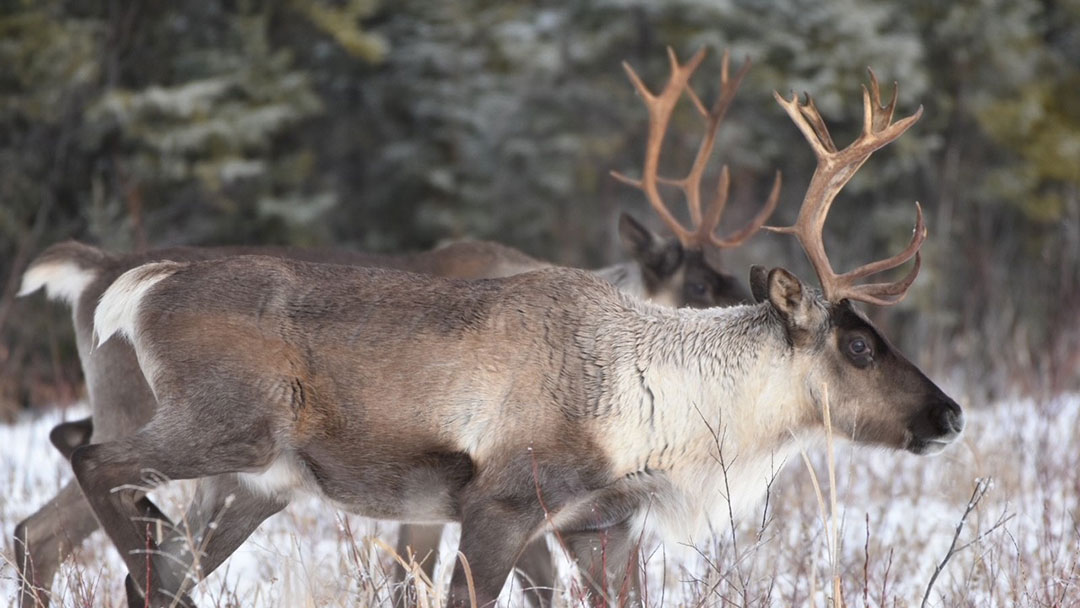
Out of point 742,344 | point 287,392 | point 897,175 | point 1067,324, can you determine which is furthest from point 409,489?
point 897,175

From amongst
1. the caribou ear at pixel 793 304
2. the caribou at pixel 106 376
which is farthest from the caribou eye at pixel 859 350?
the caribou at pixel 106 376

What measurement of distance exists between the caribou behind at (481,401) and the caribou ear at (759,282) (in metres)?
0.15

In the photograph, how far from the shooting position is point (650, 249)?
658 centimetres

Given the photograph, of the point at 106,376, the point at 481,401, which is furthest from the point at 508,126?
the point at 481,401

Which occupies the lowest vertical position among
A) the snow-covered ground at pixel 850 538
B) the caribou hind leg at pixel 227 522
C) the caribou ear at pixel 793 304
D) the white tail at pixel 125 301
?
the snow-covered ground at pixel 850 538

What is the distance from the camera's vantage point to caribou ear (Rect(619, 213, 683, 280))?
6.53 meters

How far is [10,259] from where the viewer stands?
38.1 feet

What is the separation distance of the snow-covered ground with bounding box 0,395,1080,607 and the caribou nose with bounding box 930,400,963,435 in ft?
0.75

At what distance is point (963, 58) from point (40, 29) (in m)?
9.42

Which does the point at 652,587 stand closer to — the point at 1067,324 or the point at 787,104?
the point at 787,104

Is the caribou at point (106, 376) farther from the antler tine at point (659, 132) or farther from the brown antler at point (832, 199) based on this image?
the brown antler at point (832, 199)

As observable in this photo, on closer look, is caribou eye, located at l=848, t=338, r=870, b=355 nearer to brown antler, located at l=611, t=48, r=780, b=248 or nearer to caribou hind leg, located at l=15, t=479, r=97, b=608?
brown antler, located at l=611, t=48, r=780, b=248

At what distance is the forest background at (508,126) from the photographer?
11664 millimetres

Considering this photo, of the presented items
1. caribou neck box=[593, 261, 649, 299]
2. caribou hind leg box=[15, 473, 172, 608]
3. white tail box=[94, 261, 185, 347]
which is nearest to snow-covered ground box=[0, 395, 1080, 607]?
caribou hind leg box=[15, 473, 172, 608]
